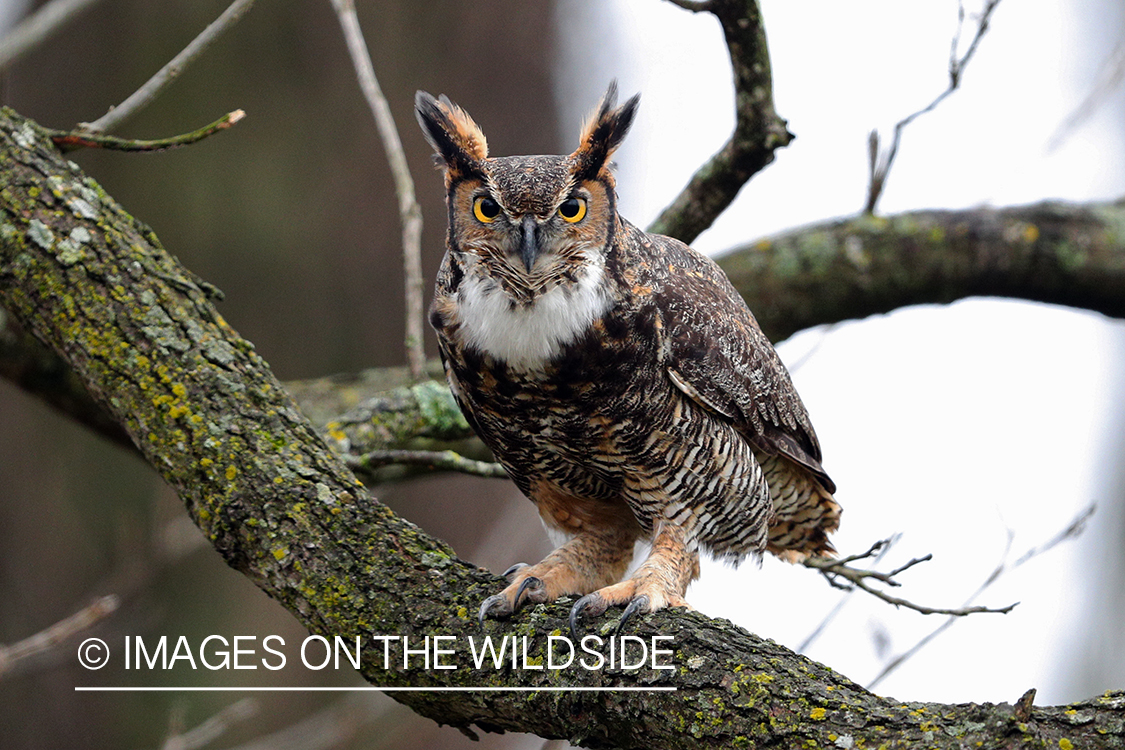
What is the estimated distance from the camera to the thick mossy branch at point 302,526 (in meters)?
1.76

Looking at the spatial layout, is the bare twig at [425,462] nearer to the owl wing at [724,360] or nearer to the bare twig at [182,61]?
the owl wing at [724,360]

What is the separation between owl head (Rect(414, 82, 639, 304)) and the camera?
2217 mm

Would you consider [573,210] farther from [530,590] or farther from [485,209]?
[530,590]

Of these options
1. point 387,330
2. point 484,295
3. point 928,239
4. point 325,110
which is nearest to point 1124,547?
point 928,239

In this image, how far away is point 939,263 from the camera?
3703 millimetres

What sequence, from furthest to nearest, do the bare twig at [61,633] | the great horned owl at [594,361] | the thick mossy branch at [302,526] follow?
the great horned owl at [594,361]
the bare twig at [61,633]
the thick mossy branch at [302,526]

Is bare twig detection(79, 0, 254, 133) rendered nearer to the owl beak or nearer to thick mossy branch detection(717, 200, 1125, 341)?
the owl beak

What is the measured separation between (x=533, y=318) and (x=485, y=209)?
11.1 inches

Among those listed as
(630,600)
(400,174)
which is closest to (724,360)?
(630,600)

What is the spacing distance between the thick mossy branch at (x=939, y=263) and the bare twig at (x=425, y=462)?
4.37ft

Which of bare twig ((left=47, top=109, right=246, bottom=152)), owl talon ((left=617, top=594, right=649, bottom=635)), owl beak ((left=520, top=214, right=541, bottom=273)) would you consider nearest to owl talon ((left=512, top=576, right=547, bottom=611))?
owl talon ((left=617, top=594, right=649, bottom=635))

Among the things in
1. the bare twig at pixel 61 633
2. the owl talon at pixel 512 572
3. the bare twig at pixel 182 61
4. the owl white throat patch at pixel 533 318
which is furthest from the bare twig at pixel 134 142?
the owl talon at pixel 512 572

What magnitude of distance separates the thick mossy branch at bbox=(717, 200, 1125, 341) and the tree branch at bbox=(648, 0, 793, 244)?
0.61 metres

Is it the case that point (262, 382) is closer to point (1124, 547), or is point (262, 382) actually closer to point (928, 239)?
point (928, 239)
